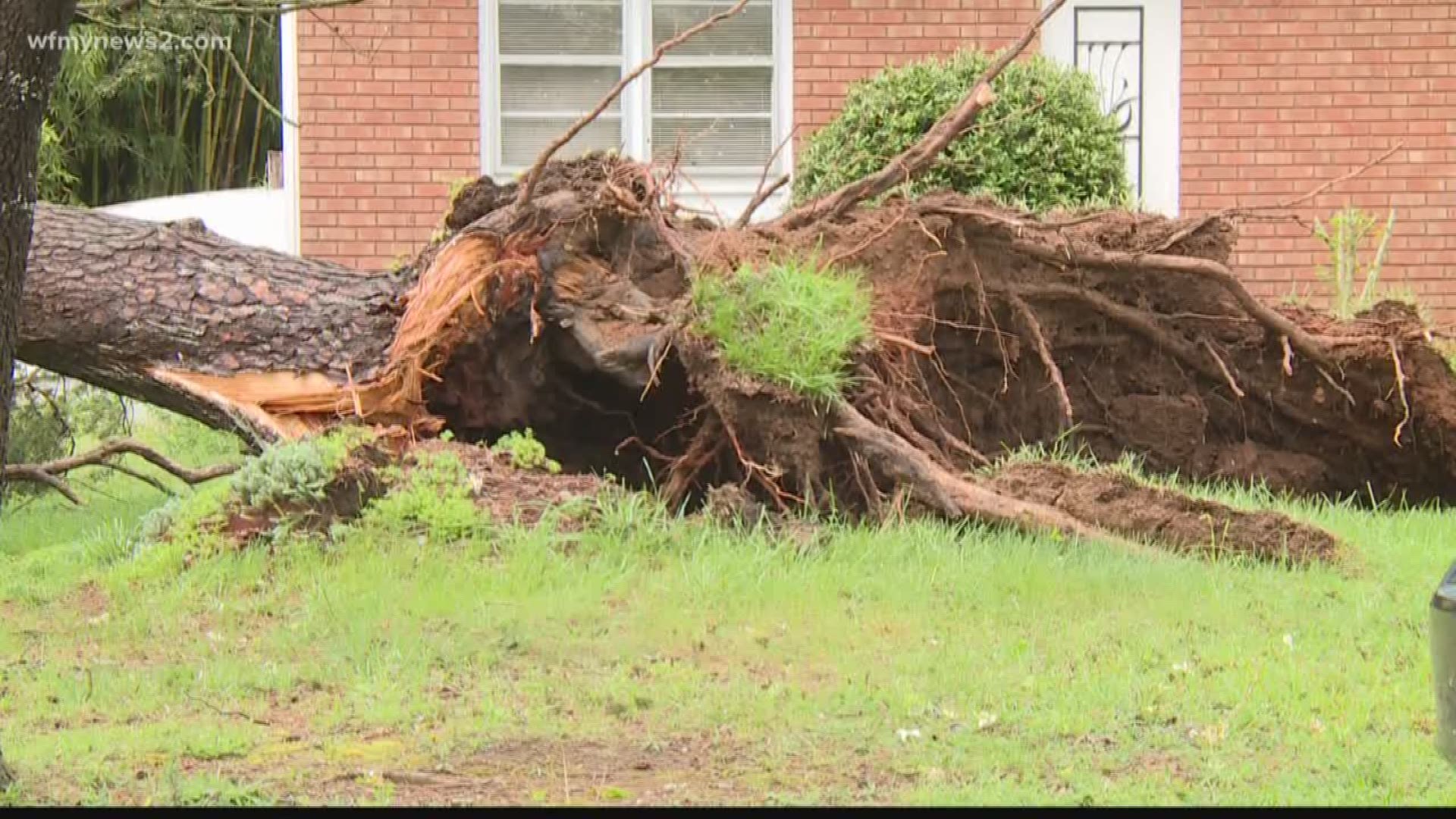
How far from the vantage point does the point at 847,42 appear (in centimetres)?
1358

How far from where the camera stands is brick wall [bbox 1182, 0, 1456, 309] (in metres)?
13.6

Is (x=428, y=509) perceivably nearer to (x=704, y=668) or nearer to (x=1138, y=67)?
(x=704, y=668)

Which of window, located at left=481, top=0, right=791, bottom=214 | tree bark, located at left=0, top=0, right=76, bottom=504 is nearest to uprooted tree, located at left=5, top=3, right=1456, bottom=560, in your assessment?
tree bark, located at left=0, top=0, right=76, bottom=504

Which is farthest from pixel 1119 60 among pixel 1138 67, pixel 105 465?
pixel 105 465

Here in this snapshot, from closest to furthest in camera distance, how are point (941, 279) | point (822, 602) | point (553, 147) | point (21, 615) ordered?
point (822, 602) < point (21, 615) < point (553, 147) < point (941, 279)

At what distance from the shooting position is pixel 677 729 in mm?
5156

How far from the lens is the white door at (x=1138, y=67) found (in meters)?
13.6

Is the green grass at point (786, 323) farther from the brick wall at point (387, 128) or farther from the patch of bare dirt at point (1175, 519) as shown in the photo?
the brick wall at point (387, 128)

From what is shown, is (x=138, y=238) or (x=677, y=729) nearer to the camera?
(x=677, y=729)

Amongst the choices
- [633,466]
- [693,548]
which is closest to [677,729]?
[693,548]

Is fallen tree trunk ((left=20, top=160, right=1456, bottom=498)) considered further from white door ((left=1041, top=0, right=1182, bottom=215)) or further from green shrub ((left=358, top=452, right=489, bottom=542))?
white door ((left=1041, top=0, right=1182, bottom=215))

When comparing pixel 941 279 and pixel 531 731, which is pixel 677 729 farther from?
pixel 941 279

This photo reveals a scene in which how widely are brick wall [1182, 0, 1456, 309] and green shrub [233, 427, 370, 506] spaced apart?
8604mm

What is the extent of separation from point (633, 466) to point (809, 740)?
4.04 metres
